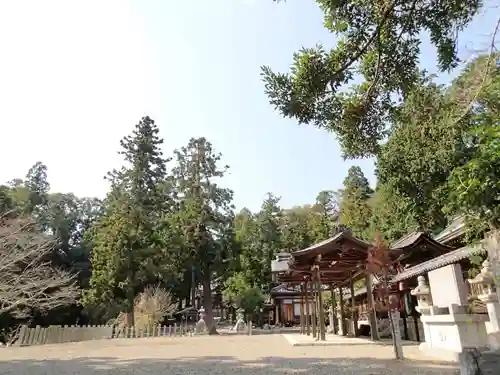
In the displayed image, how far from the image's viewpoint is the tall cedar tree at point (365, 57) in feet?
15.0

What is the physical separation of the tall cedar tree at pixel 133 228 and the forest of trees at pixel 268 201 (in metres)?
0.08

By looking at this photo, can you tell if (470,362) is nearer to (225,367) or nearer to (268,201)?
(225,367)

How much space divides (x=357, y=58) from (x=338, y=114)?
679 mm

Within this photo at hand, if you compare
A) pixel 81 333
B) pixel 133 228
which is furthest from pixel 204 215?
pixel 81 333

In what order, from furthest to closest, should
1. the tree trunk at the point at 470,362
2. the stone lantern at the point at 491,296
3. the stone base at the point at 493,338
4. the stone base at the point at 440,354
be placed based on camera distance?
the stone lantern at the point at 491,296 < the stone base at the point at 440,354 < the stone base at the point at 493,338 < the tree trunk at the point at 470,362

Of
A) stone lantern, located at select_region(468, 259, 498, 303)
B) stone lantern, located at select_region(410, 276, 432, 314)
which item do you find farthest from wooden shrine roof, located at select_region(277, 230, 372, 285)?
stone lantern, located at select_region(468, 259, 498, 303)

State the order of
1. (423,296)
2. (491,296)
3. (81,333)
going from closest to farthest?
(491,296), (423,296), (81,333)

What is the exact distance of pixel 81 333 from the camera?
17016mm

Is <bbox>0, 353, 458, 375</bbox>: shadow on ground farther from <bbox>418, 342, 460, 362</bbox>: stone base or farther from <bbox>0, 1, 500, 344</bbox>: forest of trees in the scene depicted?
<bbox>0, 1, 500, 344</bbox>: forest of trees

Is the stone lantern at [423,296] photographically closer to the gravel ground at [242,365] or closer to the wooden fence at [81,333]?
the gravel ground at [242,365]

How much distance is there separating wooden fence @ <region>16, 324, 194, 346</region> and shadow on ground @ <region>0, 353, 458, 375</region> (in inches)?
242

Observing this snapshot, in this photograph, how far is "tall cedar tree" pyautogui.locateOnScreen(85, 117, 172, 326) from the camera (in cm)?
2353

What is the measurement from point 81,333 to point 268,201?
25.6m

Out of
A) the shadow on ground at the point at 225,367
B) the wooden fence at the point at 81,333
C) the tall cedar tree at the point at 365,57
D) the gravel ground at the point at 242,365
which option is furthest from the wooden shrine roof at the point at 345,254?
the wooden fence at the point at 81,333
